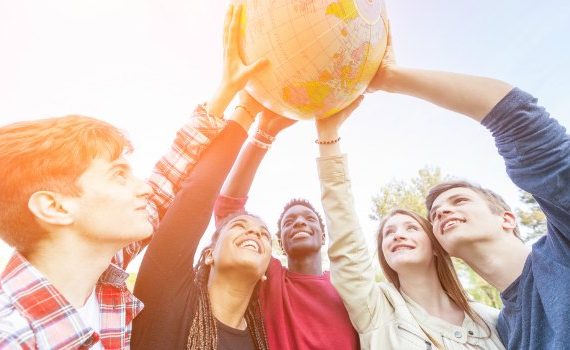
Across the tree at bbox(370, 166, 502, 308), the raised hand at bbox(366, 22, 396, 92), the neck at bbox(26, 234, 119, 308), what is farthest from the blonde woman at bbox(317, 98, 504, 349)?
the tree at bbox(370, 166, 502, 308)

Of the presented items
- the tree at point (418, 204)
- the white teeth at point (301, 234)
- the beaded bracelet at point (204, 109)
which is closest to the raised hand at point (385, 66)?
the beaded bracelet at point (204, 109)

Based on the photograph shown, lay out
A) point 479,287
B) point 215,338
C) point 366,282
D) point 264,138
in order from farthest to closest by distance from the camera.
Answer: point 479,287 < point 264,138 < point 366,282 < point 215,338

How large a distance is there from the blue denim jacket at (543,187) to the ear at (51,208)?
2326 mm

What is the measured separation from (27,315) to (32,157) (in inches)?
31.2

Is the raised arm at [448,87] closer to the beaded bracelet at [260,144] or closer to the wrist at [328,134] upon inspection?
the wrist at [328,134]

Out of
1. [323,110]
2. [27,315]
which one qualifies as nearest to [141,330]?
[27,315]

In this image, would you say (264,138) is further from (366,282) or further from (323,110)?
(366,282)

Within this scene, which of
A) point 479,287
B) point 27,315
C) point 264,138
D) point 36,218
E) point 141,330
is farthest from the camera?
point 479,287

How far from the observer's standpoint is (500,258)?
2.73 metres

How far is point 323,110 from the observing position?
2.64 m

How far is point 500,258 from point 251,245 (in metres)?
1.92

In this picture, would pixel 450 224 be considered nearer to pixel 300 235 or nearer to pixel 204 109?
pixel 300 235

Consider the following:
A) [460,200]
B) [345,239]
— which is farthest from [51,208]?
[460,200]

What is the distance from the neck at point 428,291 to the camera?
2.96 m
